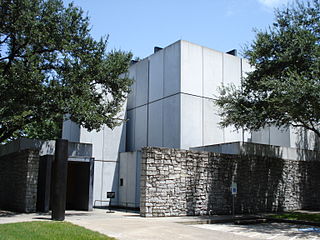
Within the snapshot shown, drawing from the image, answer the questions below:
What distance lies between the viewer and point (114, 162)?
82.7 feet

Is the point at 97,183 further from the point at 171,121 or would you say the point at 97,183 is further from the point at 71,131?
the point at 171,121

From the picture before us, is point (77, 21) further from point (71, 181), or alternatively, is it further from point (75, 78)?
point (71, 181)

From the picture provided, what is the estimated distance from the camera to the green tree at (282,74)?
52.2 ft

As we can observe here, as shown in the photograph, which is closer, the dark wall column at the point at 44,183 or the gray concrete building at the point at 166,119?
the dark wall column at the point at 44,183

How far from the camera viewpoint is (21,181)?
61.3ft

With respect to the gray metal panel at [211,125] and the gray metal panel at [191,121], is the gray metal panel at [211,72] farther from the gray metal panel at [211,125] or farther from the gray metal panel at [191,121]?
the gray metal panel at [191,121]

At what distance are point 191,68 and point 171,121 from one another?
11.9 feet

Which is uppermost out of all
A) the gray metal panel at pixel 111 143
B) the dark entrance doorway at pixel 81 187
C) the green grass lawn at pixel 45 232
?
the gray metal panel at pixel 111 143

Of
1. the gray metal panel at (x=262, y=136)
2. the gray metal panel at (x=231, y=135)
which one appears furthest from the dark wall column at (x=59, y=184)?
the gray metal panel at (x=262, y=136)

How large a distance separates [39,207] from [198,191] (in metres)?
7.98

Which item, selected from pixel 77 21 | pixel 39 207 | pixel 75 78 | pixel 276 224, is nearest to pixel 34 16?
pixel 77 21

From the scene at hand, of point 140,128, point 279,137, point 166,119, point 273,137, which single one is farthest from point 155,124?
point 279,137

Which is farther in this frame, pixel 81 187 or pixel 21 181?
pixel 81 187

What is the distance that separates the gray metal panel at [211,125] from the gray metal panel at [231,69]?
2.33 metres
